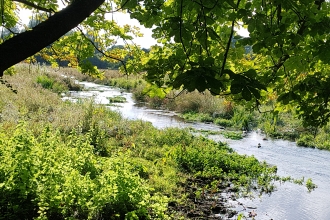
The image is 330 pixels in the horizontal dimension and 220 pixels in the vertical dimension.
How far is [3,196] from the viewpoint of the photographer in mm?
3318

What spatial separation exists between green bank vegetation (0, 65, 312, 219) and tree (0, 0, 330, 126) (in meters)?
1.38

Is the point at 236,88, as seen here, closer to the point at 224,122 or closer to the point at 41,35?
→ the point at 41,35

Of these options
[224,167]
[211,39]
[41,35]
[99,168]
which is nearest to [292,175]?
[224,167]

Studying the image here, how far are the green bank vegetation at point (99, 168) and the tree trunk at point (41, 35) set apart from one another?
6.84 ft

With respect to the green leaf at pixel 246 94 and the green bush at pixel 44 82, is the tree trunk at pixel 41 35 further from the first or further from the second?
the green bush at pixel 44 82

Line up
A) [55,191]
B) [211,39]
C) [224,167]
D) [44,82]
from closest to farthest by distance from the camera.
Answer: [211,39], [55,191], [224,167], [44,82]

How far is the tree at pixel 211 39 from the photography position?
4.58 ft

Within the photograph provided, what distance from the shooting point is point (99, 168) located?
505 cm

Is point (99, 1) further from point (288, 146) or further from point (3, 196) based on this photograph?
point (288, 146)

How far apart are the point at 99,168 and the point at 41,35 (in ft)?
12.9

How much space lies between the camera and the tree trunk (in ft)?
4.32

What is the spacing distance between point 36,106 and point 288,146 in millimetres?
8880


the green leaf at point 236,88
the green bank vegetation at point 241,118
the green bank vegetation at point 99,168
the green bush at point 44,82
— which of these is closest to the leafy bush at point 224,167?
the green bank vegetation at point 99,168

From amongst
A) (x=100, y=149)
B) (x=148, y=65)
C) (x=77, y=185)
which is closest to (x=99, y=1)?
(x=148, y=65)
